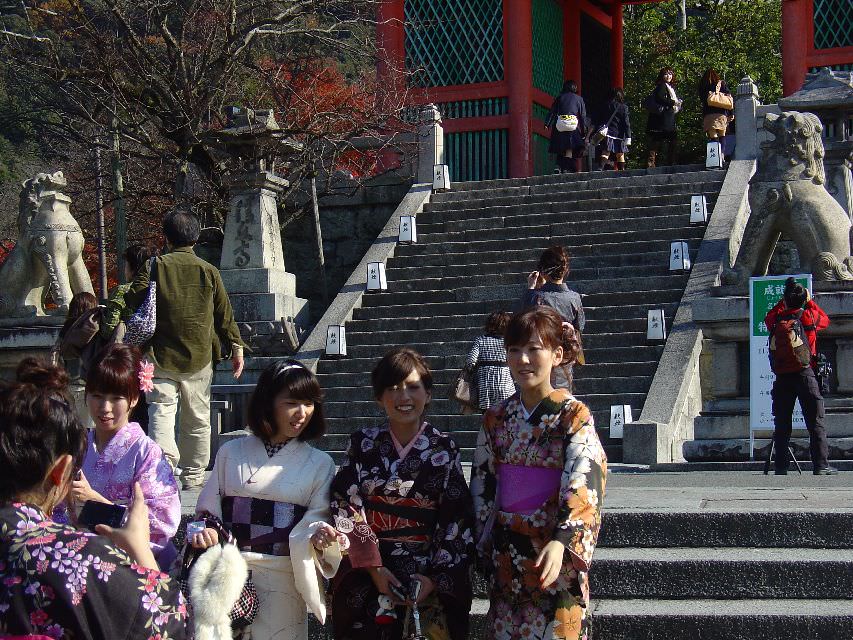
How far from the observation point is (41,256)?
43.4 feet

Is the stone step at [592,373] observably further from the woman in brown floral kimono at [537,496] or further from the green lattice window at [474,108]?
the green lattice window at [474,108]

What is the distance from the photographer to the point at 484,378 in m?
7.72

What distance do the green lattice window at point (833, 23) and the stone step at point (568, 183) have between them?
424cm

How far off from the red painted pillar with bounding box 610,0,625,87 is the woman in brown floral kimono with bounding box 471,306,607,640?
19.6 meters

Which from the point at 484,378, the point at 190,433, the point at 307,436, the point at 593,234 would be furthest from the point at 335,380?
the point at 307,436

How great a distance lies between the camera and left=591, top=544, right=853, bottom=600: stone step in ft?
15.9

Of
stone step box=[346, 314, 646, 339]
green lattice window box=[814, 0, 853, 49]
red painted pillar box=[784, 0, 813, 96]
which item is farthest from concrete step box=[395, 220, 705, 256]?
green lattice window box=[814, 0, 853, 49]

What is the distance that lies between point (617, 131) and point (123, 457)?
15248mm

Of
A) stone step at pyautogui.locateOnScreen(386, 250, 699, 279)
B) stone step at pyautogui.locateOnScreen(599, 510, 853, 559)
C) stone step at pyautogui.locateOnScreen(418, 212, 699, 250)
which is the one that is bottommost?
stone step at pyautogui.locateOnScreen(599, 510, 853, 559)

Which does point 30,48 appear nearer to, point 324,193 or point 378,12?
point 324,193

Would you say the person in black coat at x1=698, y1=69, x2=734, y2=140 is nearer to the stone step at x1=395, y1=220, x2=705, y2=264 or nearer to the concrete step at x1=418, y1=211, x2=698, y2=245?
the concrete step at x1=418, y1=211, x2=698, y2=245

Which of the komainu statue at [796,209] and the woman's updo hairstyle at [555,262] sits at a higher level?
the komainu statue at [796,209]

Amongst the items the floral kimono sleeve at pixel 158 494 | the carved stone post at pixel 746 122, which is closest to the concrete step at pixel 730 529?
the floral kimono sleeve at pixel 158 494

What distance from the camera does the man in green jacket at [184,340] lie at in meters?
6.58
